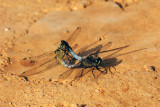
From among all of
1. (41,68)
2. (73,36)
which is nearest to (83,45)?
(73,36)

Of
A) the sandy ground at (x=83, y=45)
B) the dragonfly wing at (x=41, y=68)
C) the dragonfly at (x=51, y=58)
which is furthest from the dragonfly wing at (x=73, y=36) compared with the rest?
the dragonfly wing at (x=41, y=68)

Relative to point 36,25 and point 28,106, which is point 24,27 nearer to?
point 36,25

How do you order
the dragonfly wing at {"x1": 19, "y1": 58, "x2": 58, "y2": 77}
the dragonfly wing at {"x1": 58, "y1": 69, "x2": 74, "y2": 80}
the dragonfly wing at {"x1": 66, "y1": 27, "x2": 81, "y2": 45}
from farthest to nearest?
the dragonfly wing at {"x1": 66, "y1": 27, "x2": 81, "y2": 45}, the dragonfly wing at {"x1": 19, "y1": 58, "x2": 58, "y2": 77}, the dragonfly wing at {"x1": 58, "y1": 69, "x2": 74, "y2": 80}

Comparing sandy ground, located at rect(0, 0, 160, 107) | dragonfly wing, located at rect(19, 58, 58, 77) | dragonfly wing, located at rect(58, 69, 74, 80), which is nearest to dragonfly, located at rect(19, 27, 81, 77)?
dragonfly wing, located at rect(19, 58, 58, 77)

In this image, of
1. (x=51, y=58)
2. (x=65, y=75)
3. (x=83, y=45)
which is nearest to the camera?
(x=65, y=75)

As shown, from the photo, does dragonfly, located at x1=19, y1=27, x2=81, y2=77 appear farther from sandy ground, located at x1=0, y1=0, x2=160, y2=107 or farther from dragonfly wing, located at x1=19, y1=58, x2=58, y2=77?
sandy ground, located at x1=0, y1=0, x2=160, y2=107

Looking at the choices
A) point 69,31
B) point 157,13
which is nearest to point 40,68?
point 69,31

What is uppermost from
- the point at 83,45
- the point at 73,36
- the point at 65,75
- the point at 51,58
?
the point at 73,36

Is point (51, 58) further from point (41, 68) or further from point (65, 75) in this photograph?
point (65, 75)
